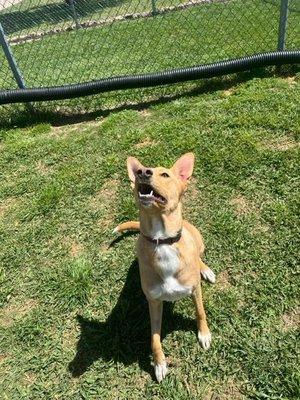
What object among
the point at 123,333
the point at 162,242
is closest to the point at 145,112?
the point at 123,333

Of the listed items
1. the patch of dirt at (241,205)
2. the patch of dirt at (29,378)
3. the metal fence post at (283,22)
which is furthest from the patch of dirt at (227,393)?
the metal fence post at (283,22)

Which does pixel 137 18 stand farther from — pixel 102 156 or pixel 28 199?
pixel 28 199

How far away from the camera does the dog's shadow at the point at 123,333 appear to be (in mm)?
3375

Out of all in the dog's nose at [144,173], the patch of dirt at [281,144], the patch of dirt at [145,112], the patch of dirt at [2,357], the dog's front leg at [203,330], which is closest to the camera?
the dog's nose at [144,173]

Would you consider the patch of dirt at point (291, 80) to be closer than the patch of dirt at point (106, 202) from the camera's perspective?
No

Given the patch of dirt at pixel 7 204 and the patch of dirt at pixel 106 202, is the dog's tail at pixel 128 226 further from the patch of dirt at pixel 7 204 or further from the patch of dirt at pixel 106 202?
the patch of dirt at pixel 7 204

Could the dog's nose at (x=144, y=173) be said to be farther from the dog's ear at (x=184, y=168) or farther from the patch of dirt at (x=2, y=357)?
the patch of dirt at (x=2, y=357)

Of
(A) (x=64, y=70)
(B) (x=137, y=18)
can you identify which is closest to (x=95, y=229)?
(A) (x=64, y=70)

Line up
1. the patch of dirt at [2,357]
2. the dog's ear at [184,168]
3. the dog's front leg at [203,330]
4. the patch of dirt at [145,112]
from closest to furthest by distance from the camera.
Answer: the dog's ear at [184,168] < the dog's front leg at [203,330] < the patch of dirt at [2,357] < the patch of dirt at [145,112]

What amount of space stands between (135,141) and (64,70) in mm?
3864

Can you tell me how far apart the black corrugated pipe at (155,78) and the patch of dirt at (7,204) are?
2.10 m

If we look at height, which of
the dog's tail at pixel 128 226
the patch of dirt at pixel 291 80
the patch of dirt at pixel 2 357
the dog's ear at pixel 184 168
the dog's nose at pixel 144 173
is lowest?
the patch of dirt at pixel 2 357

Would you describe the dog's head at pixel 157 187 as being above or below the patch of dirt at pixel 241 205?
above

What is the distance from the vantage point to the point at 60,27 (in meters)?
12.2
